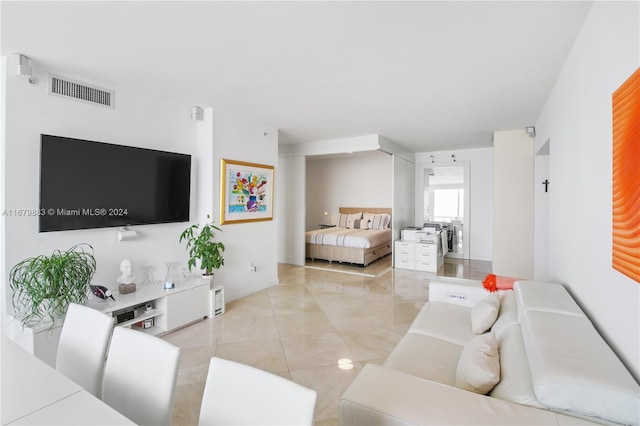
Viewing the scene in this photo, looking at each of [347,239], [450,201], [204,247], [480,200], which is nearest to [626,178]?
[204,247]

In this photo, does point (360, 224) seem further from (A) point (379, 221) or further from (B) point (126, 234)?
(B) point (126, 234)

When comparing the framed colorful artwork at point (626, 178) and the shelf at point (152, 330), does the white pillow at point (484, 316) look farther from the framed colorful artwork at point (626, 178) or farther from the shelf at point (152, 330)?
the shelf at point (152, 330)

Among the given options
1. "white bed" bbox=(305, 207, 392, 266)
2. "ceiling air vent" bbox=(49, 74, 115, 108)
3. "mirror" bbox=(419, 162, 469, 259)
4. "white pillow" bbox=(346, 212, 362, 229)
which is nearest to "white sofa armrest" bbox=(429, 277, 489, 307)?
"white bed" bbox=(305, 207, 392, 266)

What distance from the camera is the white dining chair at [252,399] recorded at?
87 centimetres

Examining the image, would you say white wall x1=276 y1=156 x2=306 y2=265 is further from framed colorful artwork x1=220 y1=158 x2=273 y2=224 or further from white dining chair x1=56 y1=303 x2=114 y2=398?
white dining chair x1=56 y1=303 x2=114 y2=398

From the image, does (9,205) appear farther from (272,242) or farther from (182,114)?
(272,242)

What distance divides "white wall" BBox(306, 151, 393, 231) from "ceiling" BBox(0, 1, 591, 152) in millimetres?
4088

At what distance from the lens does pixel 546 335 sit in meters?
1.46

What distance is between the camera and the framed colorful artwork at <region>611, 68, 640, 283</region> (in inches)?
46.9

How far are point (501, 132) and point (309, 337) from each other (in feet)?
14.7

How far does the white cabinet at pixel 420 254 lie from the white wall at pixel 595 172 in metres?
3.21

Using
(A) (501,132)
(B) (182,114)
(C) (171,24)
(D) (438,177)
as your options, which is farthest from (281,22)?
(D) (438,177)

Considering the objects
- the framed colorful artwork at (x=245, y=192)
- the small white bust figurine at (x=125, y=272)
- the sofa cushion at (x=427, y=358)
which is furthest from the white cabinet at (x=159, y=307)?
the sofa cushion at (x=427, y=358)

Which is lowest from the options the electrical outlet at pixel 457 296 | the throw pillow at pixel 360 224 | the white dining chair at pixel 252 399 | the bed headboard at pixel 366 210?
the electrical outlet at pixel 457 296
